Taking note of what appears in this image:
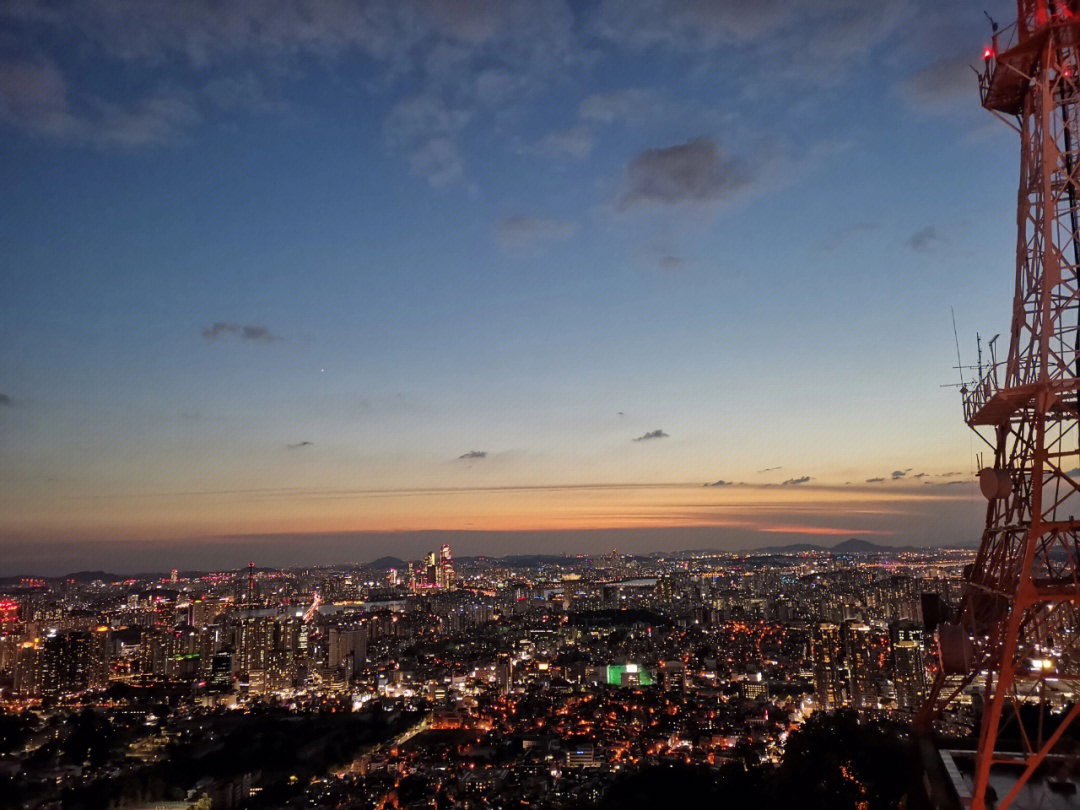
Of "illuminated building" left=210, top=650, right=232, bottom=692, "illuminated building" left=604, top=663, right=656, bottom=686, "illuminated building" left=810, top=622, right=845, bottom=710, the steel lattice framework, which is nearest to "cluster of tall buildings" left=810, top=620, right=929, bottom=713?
"illuminated building" left=810, top=622, right=845, bottom=710

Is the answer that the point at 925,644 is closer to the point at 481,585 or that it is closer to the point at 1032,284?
the point at 1032,284

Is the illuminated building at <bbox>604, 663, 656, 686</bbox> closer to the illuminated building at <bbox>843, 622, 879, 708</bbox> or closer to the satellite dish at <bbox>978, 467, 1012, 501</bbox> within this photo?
the illuminated building at <bbox>843, 622, 879, 708</bbox>

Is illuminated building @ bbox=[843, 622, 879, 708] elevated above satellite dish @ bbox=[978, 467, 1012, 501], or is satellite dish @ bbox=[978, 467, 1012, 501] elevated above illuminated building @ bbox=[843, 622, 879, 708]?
satellite dish @ bbox=[978, 467, 1012, 501]

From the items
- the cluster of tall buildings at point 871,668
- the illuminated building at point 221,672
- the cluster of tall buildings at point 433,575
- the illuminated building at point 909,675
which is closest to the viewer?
the illuminated building at point 909,675

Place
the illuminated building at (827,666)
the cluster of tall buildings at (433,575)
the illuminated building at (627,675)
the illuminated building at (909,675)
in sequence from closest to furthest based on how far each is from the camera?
the illuminated building at (909,675) < the illuminated building at (827,666) < the illuminated building at (627,675) < the cluster of tall buildings at (433,575)

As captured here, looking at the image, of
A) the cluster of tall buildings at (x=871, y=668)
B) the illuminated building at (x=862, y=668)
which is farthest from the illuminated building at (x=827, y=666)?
the illuminated building at (x=862, y=668)

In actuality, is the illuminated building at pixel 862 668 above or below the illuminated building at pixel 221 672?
above

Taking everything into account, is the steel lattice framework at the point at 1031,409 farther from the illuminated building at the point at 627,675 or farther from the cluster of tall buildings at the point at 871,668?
the illuminated building at the point at 627,675

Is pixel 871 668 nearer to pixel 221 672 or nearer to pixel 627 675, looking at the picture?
pixel 627 675

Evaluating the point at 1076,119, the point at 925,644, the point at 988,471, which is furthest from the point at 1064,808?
the point at 925,644
